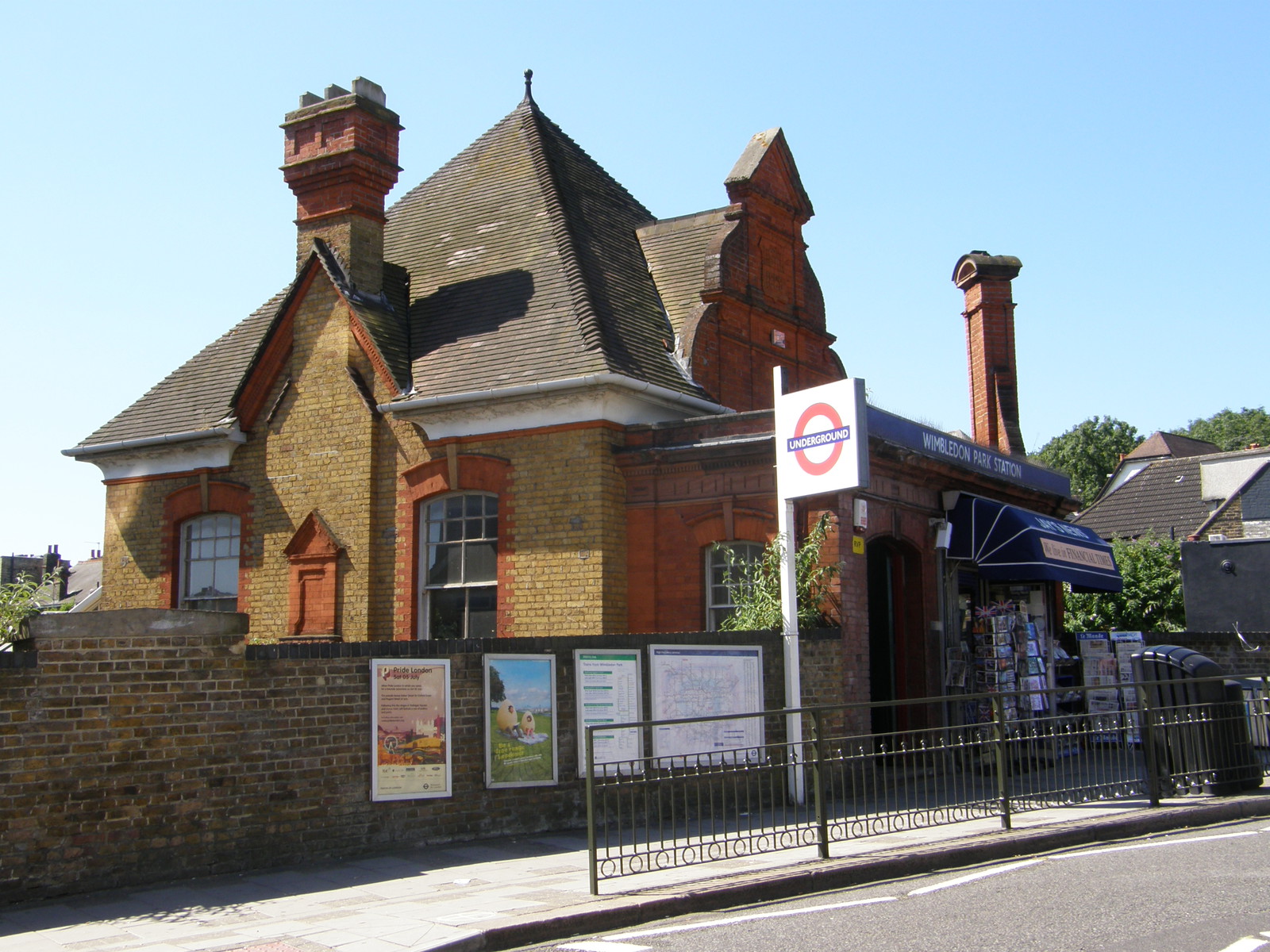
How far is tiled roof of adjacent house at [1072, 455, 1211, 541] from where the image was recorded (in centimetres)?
3700

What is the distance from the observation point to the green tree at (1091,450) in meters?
72.2

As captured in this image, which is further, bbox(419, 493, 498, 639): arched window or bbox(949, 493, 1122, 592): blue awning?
bbox(419, 493, 498, 639): arched window

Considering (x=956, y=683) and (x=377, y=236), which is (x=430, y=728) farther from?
(x=377, y=236)

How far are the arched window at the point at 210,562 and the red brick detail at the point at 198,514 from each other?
0.38 feet

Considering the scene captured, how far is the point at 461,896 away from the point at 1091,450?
7218cm

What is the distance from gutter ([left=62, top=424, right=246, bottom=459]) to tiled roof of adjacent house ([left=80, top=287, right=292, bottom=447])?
0.10m

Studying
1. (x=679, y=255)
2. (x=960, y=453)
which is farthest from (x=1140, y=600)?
(x=679, y=255)

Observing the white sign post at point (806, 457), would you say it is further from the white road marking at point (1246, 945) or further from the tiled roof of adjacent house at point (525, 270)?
the white road marking at point (1246, 945)

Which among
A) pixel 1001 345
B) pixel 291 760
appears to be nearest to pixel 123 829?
pixel 291 760

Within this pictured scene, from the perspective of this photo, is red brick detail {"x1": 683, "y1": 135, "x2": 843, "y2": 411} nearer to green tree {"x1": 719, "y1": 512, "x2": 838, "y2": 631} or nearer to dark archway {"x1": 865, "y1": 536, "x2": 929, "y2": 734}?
dark archway {"x1": 865, "y1": 536, "x2": 929, "y2": 734}

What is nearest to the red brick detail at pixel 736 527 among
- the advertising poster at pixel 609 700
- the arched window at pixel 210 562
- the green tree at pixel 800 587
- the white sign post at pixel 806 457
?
the green tree at pixel 800 587

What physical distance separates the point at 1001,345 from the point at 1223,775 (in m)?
11.6

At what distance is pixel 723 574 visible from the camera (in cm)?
1436

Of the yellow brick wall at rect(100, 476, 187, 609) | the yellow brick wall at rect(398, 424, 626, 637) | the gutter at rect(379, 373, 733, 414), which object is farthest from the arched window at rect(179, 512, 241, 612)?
the yellow brick wall at rect(398, 424, 626, 637)
